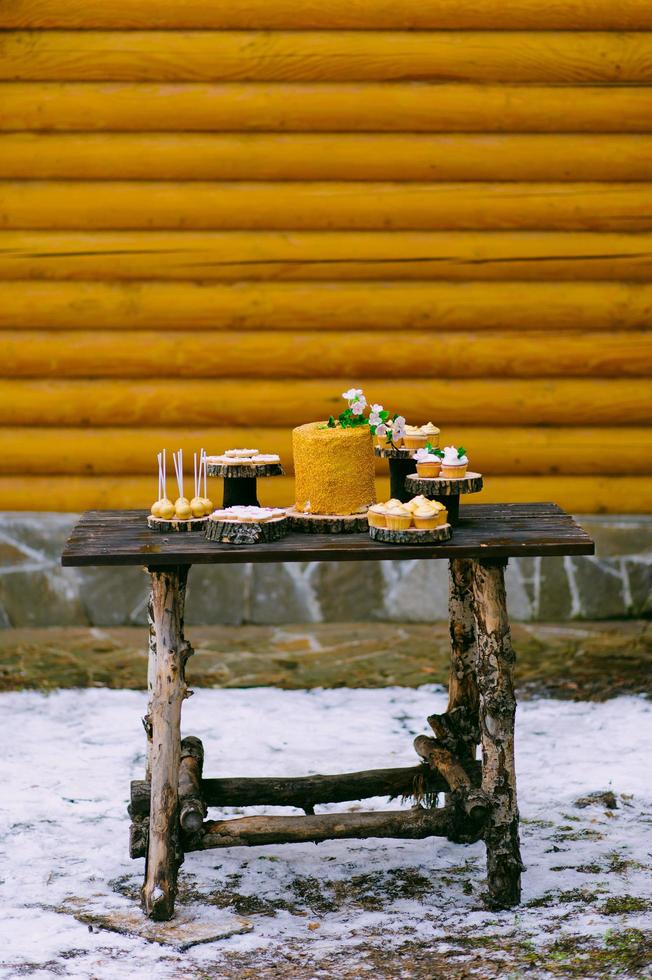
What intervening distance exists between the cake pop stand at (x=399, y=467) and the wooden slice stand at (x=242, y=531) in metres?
0.50

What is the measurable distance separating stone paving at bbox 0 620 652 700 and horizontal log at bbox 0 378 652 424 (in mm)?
1109

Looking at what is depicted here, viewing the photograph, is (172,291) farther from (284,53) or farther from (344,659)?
(344,659)

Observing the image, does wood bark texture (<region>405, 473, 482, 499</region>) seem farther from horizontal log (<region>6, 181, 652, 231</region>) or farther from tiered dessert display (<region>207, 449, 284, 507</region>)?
horizontal log (<region>6, 181, 652, 231</region>)

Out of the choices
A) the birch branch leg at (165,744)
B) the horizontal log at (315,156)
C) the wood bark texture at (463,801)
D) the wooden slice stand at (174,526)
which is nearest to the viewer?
the birch branch leg at (165,744)

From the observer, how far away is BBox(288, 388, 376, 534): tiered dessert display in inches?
161

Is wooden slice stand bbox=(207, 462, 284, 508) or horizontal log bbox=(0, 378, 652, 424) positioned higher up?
horizontal log bbox=(0, 378, 652, 424)

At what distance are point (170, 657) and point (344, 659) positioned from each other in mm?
2810

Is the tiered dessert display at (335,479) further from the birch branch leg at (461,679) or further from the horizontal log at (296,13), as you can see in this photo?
the horizontal log at (296,13)

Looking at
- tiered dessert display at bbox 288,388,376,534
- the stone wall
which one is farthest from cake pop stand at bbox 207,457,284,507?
the stone wall

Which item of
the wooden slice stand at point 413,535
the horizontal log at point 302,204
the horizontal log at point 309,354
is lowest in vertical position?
the wooden slice stand at point 413,535

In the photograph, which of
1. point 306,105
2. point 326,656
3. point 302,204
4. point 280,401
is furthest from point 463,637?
point 306,105

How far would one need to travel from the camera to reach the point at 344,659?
6.68 metres

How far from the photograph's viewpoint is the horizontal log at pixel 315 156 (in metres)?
6.54

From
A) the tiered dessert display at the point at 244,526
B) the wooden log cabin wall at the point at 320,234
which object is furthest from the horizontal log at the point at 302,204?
the tiered dessert display at the point at 244,526
